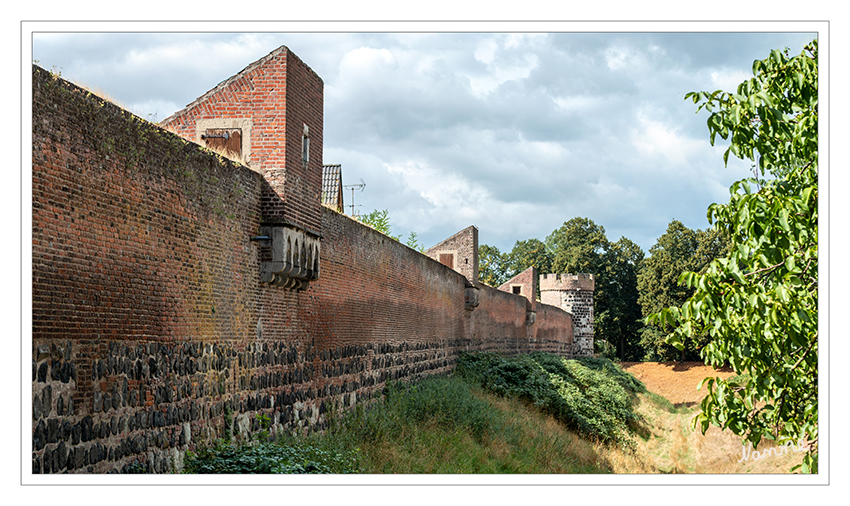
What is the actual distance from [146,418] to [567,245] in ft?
156

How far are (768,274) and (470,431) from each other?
394 inches

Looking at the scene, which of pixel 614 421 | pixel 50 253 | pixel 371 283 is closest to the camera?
pixel 50 253

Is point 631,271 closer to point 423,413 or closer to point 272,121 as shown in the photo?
point 423,413

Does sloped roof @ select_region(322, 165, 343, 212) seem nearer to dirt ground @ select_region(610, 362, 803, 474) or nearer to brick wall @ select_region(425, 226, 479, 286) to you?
brick wall @ select_region(425, 226, 479, 286)

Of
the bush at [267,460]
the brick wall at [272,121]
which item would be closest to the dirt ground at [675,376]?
the bush at [267,460]

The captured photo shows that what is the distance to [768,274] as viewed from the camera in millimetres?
4777

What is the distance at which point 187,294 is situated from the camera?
297 inches

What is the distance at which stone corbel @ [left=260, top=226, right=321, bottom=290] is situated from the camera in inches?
368

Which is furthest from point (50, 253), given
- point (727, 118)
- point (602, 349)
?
point (602, 349)

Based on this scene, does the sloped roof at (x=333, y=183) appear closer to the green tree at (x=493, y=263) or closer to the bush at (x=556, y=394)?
the bush at (x=556, y=394)

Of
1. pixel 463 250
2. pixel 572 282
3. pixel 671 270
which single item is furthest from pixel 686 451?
pixel 671 270

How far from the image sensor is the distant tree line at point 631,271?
137 feet
